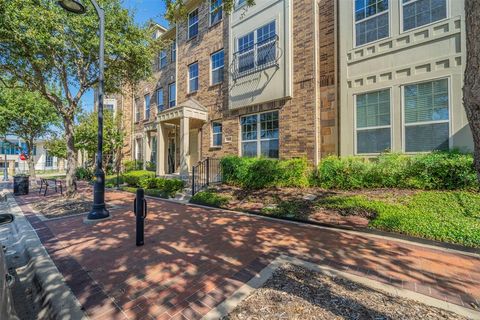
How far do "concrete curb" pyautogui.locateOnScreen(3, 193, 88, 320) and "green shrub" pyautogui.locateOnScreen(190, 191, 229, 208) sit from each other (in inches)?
183

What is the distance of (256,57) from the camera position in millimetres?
11133

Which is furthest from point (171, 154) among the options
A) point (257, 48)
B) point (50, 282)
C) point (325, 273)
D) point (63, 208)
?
point (325, 273)

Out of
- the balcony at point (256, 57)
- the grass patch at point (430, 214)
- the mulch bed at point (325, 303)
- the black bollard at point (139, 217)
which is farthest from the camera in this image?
the balcony at point (256, 57)

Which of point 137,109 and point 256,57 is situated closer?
point 256,57

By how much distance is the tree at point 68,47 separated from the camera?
23.0 feet

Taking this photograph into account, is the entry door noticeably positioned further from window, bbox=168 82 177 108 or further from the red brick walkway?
the red brick walkway

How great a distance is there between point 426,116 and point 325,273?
22.2 ft

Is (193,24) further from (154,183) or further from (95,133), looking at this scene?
(154,183)

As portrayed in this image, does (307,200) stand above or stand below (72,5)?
below

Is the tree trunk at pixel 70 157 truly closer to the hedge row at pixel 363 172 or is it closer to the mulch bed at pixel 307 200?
the mulch bed at pixel 307 200

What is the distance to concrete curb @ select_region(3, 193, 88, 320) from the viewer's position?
2.68 m

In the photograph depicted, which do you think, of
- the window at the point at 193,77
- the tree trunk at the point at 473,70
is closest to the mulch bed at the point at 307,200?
the tree trunk at the point at 473,70

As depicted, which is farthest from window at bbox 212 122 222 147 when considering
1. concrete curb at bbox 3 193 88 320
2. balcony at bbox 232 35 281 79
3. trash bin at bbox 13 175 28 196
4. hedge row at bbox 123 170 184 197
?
trash bin at bbox 13 175 28 196

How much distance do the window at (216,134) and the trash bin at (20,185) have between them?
984 cm
